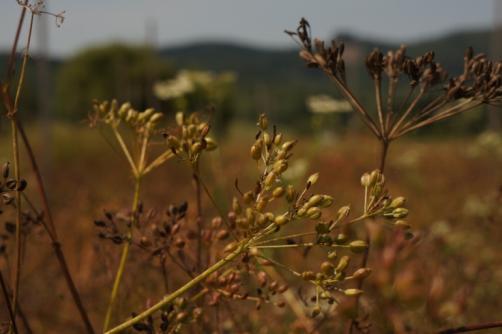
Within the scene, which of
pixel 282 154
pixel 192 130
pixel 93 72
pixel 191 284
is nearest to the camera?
pixel 191 284

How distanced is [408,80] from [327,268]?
54cm

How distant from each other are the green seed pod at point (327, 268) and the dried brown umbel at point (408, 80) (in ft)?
1.07

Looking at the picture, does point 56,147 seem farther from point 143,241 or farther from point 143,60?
point 143,60

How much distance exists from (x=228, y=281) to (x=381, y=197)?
33 centimetres

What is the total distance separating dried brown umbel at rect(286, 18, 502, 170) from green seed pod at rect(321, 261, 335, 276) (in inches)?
12.8

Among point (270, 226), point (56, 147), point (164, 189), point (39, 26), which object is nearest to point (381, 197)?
point (270, 226)

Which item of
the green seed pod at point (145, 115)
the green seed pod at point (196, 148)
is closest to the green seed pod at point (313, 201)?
the green seed pod at point (196, 148)

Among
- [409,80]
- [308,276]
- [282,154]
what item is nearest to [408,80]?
[409,80]

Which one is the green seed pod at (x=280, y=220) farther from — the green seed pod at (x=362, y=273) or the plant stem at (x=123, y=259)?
the plant stem at (x=123, y=259)

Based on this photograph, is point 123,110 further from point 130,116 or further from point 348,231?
point 348,231

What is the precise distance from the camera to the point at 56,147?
581 inches

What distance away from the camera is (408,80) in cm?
120

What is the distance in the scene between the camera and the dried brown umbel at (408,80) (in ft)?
3.69

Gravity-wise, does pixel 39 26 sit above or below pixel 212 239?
above
